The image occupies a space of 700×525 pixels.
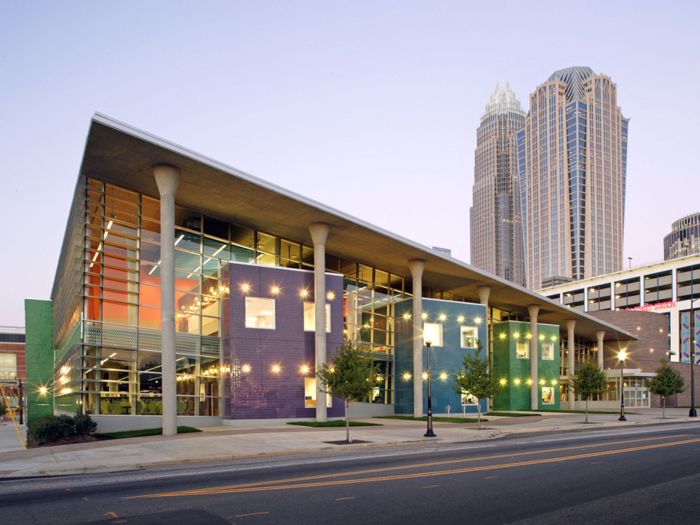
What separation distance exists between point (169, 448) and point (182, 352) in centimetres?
1148

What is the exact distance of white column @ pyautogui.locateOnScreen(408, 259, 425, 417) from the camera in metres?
42.7

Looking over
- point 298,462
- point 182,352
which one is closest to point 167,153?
point 182,352

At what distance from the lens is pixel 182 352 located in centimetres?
3284

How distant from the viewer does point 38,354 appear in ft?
167

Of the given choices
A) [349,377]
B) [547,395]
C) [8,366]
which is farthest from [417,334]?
[8,366]

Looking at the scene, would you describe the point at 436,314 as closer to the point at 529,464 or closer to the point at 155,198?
the point at 155,198

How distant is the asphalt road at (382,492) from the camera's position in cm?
1009

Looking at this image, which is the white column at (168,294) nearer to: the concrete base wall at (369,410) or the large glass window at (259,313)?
the large glass window at (259,313)

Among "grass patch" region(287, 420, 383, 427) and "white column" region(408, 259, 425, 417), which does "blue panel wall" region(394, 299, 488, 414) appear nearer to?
"white column" region(408, 259, 425, 417)

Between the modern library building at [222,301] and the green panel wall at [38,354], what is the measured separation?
0.33 m

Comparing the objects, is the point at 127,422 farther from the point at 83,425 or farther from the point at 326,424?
the point at 326,424

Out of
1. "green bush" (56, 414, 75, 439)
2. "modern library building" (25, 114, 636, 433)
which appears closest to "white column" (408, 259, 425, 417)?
"modern library building" (25, 114, 636, 433)

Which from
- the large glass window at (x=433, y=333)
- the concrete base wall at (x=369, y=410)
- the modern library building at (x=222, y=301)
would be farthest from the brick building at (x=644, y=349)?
the concrete base wall at (x=369, y=410)

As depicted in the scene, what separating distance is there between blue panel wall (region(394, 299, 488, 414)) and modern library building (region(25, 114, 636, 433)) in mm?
130
